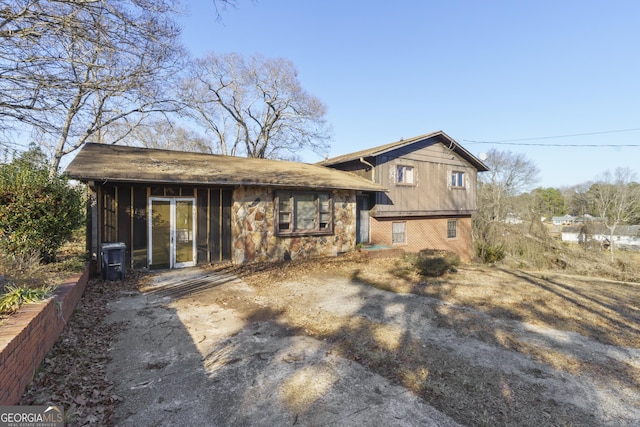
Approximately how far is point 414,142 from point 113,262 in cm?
1245

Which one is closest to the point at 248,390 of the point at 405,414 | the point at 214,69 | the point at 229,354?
the point at 229,354

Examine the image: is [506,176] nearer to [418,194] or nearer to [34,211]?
[418,194]

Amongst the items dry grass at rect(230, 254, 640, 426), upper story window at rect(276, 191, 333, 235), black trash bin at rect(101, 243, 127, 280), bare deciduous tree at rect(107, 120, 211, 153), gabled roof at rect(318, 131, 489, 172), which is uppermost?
bare deciduous tree at rect(107, 120, 211, 153)

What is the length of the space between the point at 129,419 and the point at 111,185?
22.8ft

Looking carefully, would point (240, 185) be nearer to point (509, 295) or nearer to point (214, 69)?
point (509, 295)

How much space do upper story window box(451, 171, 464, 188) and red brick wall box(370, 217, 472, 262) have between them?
6.27 feet

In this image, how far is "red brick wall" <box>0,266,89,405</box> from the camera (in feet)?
8.16

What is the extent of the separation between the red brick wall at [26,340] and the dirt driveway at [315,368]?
0.71 m

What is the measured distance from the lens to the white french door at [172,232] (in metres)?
8.52

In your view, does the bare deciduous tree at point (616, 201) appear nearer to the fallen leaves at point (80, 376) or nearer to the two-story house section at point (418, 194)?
the two-story house section at point (418, 194)

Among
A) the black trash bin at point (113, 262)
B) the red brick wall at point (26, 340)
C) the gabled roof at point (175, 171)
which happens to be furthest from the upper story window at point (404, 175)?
the red brick wall at point (26, 340)

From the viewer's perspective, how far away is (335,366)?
3594 mm

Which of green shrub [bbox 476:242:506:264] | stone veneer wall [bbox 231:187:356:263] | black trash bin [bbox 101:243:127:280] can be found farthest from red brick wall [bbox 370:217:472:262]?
black trash bin [bbox 101:243:127:280]

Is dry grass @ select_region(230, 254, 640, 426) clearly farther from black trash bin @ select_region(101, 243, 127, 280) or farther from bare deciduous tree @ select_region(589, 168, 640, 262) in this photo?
bare deciduous tree @ select_region(589, 168, 640, 262)
